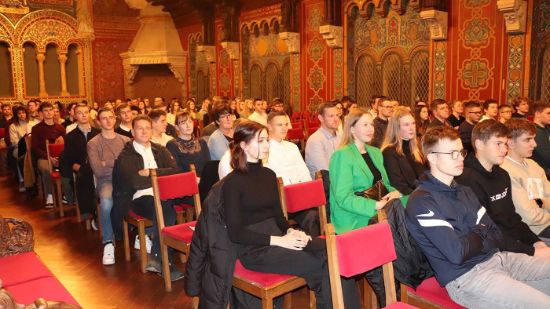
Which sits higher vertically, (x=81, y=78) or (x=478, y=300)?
(x=81, y=78)

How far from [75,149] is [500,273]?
4.85 meters

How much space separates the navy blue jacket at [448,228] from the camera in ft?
7.73

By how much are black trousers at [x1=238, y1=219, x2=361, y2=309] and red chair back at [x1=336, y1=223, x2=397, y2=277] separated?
526mm

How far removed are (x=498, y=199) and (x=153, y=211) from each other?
2792 mm

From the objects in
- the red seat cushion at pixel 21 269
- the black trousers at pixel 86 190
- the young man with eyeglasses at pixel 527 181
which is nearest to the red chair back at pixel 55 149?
the black trousers at pixel 86 190

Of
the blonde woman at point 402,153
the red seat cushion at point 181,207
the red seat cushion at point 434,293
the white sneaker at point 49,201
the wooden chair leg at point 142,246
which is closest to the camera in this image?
the red seat cushion at point 434,293

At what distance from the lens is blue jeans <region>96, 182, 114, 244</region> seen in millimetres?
4621

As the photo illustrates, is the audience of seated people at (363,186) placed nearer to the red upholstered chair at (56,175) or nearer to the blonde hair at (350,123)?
the blonde hair at (350,123)

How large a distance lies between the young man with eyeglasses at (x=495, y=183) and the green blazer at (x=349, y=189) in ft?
2.31

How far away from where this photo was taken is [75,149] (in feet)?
18.8

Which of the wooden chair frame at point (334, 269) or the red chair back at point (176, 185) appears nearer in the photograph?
the wooden chair frame at point (334, 269)

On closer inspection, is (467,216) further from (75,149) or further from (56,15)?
(56,15)

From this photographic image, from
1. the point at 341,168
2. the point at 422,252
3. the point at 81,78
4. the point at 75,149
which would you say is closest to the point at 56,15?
the point at 81,78

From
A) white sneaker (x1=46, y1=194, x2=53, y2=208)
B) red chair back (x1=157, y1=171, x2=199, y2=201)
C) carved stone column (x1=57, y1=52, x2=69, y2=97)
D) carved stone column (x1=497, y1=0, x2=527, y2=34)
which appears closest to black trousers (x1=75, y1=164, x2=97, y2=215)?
white sneaker (x1=46, y1=194, x2=53, y2=208)
